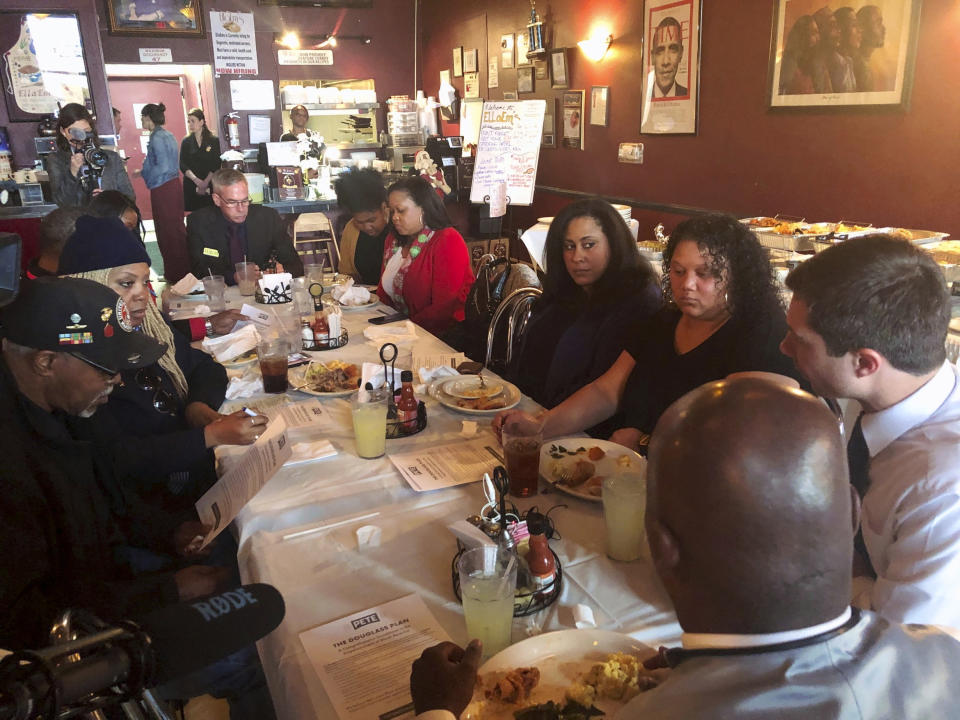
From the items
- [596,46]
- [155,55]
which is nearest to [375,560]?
[596,46]

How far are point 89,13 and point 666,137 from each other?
22.4 feet

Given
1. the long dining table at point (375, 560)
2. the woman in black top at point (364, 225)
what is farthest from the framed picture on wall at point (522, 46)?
the long dining table at point (375, 560)

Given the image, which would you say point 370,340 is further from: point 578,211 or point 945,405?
point 945,405

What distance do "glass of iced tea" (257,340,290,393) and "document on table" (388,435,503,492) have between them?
71cm

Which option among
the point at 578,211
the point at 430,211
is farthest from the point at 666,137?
the point at 578,211

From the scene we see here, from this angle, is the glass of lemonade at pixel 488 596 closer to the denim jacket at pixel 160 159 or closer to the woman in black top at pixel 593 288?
the woman in black top at pixel 593 288

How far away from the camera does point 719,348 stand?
80.1 inches

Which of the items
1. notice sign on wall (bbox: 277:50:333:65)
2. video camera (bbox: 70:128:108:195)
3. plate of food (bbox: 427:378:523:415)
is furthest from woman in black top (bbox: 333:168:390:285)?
notice sign on wall (bbox: 277:50:333:65)

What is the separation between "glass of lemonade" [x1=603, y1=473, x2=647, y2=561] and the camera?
132 centimetres

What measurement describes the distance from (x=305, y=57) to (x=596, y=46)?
4.87 metres

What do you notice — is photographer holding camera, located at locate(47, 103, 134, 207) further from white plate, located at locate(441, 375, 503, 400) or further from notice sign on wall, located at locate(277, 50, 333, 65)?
white plate, located at locate(441, 375, 503, 400)

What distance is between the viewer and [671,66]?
5.24 m

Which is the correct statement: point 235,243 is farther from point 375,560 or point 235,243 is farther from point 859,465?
point 859,465

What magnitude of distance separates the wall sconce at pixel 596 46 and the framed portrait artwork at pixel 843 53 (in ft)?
6.26
